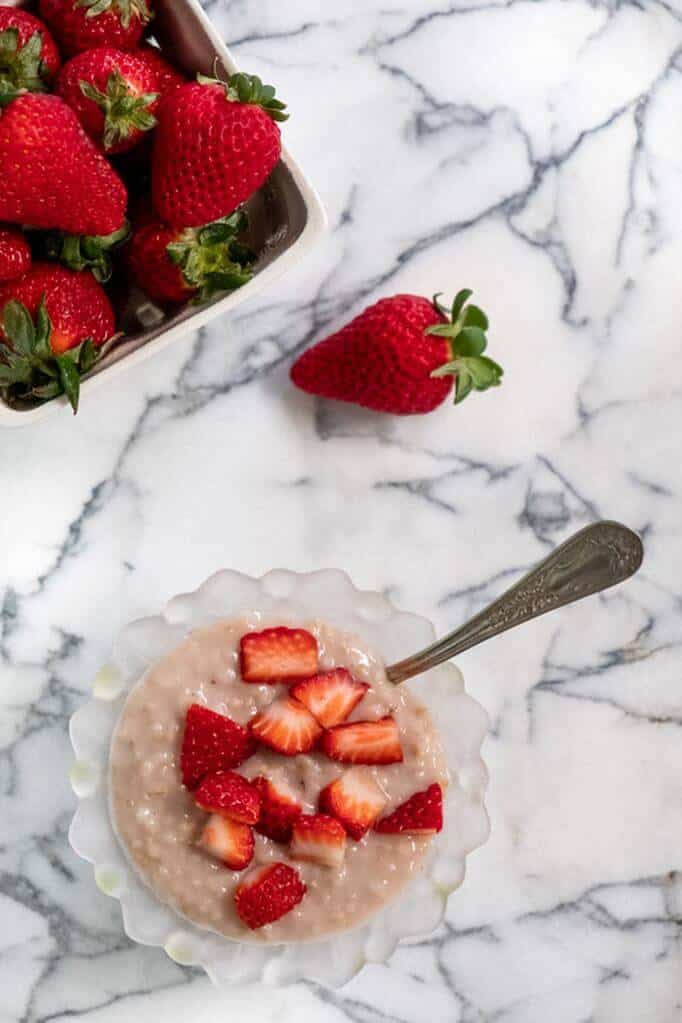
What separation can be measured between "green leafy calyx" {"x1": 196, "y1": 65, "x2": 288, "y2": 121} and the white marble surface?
30cm

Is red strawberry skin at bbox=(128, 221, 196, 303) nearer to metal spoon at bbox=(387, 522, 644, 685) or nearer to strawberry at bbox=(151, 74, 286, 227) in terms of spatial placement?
strawberry at bbox=(151, 74, 286, 227)

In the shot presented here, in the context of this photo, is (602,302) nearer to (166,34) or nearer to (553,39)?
(553,39)

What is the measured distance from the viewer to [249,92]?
1.40 m

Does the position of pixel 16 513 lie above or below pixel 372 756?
above

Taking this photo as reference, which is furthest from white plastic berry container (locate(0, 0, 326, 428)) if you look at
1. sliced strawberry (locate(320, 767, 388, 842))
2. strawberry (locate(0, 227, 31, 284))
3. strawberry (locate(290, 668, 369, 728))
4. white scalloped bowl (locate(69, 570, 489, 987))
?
sliced strawberry (locate(320, 767, 388, 842))

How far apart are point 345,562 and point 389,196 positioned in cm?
44

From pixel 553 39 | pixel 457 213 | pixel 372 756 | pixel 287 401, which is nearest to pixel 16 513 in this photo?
pixel 287 401

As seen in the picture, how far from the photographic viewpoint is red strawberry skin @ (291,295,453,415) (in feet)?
5.26

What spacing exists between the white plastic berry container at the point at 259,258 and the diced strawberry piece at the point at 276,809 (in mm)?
456

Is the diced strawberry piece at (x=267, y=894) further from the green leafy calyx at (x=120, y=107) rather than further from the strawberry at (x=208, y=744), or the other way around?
the green leafy calyx at (x=120, y=107)

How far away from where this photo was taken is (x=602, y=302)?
5.86 feet

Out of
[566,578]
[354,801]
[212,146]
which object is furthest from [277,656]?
[212,146]

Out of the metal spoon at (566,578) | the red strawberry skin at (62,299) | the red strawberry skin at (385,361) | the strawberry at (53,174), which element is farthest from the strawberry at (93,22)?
the metal spoon at (566,578)

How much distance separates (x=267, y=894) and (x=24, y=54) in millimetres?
873
